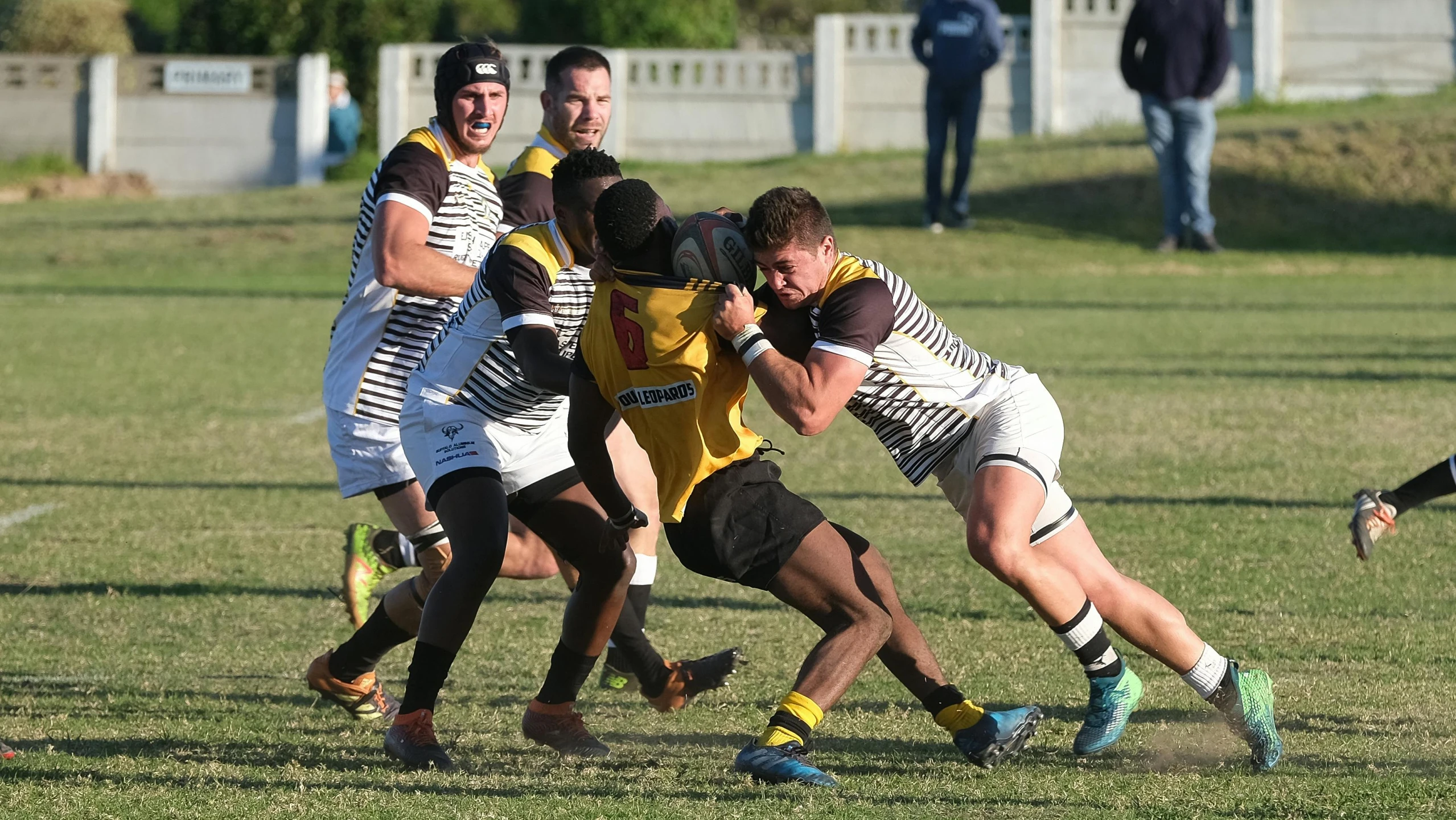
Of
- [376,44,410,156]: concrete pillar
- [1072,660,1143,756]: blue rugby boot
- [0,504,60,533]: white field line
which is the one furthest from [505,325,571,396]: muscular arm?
[376,44,410,156]: concrete pillar

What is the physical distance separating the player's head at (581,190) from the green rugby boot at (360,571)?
2.01m

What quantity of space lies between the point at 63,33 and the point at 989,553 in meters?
44.2

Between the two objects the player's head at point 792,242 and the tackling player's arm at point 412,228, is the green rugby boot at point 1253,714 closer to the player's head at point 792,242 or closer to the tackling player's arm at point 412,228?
the player's head at point 792,242

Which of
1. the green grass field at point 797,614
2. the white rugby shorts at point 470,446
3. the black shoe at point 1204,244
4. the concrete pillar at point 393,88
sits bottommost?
the green grass field at point 797,614

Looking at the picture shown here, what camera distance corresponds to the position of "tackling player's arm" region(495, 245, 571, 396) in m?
4.95

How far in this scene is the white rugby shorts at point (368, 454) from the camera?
5816mm

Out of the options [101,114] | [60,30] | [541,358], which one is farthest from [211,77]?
[541,358]

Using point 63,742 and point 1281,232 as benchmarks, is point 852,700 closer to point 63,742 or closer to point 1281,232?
point 63,742

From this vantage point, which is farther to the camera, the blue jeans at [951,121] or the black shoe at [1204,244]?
the black shoe at [1204,244]

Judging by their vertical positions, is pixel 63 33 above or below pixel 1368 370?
above

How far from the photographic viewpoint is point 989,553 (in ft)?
15.9

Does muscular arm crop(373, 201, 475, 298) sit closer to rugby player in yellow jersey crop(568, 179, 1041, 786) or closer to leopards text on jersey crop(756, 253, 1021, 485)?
rugby player in yellow jersey crop(568, 179, 1041, 786)

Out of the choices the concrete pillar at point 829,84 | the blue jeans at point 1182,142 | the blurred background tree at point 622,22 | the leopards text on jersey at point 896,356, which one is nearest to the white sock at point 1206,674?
the leopards text on jersey at point 896,356

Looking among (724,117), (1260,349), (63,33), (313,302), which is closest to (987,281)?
(1260,349)
